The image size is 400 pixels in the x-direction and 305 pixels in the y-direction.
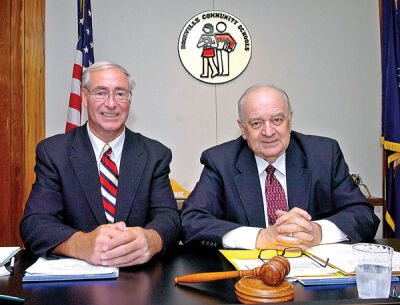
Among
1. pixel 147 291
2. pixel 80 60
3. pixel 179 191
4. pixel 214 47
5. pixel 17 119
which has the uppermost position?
pixel 214 47

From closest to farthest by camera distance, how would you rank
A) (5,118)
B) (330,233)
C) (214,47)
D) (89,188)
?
1. (330,233)
2. (89,188)
3. (5,118)
4. (214,47)

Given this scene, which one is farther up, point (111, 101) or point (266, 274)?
point (111, 101)

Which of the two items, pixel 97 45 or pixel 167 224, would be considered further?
pixel 97 45

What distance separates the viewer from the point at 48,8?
12.5 ft

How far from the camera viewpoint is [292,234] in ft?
5.06

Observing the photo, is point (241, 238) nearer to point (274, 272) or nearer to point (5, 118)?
point (274, 272)

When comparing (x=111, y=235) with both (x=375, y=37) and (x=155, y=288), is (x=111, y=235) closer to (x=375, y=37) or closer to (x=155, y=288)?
(x=155, y=288)

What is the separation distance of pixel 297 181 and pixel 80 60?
2.25m

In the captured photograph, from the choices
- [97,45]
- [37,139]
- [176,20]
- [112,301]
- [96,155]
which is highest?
[176,20]

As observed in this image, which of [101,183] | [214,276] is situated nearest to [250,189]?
[101,183]

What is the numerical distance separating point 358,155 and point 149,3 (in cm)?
254

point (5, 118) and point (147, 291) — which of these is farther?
point (5, 118)

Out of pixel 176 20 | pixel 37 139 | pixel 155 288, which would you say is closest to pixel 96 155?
pixel 155 288

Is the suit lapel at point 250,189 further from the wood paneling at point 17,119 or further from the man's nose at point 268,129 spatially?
the wood paneling at point 17,119
